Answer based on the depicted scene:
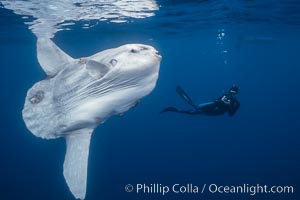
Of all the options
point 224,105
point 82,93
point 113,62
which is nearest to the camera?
point 113,62

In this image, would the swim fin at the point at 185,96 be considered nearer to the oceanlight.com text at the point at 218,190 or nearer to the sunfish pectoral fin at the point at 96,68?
the sunfish pectoral fin at the point at 96,68

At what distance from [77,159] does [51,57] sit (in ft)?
5.68

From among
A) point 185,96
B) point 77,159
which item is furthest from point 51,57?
point 185,96

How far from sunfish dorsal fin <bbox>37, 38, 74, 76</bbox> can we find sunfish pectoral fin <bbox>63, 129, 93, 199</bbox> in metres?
1.13

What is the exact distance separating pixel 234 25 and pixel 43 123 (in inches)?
778

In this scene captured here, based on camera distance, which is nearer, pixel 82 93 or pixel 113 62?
pixel 113 62

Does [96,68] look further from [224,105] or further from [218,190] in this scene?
[218,190]

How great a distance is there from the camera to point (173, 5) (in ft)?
44.1

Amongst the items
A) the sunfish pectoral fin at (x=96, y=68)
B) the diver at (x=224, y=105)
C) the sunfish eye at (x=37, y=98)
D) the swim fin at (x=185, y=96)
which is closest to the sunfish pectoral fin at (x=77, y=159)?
the sunfish eye at (x=37, y=98)

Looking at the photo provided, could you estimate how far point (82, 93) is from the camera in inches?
172

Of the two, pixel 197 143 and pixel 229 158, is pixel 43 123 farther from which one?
pixel 197 143

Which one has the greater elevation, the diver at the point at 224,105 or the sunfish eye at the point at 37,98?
the sunfish eye at the point at 37,98

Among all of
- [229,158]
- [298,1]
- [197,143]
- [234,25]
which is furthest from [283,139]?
[298,1]

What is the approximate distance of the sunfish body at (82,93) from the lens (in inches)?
152
